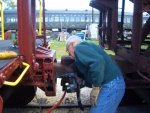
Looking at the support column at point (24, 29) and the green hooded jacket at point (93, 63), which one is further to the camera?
the support column at point (24, 29)

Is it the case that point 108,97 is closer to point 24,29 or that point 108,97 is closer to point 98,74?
point 98,74

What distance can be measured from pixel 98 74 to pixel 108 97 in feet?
1.31

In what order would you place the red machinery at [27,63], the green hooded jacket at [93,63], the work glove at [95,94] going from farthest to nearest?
the work glove at [95,94] → the green hooded jacket at [93,63] → the red machinery at [27,63]

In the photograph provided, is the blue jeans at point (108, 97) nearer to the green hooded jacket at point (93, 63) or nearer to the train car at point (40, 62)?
the green hooded jacket at point (93, 63)

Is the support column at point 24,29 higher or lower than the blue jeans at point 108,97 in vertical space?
higher

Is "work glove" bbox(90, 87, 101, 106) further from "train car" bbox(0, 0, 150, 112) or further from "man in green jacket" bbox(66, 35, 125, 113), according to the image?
"train car" bbox(0, 0, 150, 112)

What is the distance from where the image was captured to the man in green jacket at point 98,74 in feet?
13.4

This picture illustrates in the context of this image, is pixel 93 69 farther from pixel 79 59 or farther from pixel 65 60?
pixel 65 60

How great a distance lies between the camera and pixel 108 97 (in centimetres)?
434

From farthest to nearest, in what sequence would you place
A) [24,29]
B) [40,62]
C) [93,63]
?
[40,62] → [24,29] → [93,63]

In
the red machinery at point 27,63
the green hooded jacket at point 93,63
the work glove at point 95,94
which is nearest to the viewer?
the red machinery at point 27,63

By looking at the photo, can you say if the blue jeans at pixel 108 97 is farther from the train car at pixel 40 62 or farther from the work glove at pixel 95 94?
the train car at pixel 40 62

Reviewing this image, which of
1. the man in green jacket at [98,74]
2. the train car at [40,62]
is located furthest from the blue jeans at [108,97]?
the train car at [40,62]

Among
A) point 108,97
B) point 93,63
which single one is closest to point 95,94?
point 108,97
